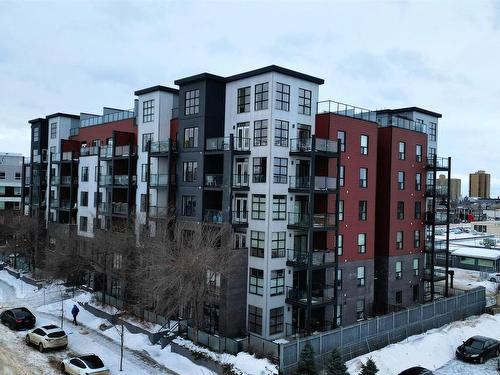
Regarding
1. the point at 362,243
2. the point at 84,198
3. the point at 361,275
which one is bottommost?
the point at 361,275

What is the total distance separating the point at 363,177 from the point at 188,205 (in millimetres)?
15157

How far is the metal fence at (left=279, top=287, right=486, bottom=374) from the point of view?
26.0m

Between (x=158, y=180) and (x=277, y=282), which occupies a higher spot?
(x=158, y=180)

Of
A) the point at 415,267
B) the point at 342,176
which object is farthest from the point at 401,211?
the point at 342,176

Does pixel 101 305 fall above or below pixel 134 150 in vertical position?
below

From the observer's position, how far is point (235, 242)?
3472cm

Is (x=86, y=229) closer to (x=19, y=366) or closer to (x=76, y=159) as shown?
(x=76, y=159)

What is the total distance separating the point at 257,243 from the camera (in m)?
33.2

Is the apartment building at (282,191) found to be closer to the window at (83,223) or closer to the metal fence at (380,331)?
the metal fence at (380,331)

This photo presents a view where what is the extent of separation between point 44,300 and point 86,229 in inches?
386

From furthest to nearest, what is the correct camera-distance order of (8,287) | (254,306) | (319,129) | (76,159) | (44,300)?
1. (76,159)
2. (8,287)
3. (44,300)
4. (319,129)
5. (254,306)

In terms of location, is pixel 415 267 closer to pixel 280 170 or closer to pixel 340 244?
pixel 340 244

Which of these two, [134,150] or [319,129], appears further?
[134,150]

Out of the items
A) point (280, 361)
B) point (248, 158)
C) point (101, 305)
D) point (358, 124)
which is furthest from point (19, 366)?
point (358, 124)
